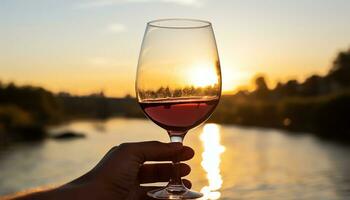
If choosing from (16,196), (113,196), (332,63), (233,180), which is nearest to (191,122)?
(113,196)

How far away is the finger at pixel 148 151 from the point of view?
0.86 meters

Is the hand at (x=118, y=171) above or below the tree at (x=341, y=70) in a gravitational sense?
below

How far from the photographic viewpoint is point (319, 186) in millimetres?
1649

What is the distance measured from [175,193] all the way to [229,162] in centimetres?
1005

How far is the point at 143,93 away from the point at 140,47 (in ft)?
0.25

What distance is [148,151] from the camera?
2.90ft

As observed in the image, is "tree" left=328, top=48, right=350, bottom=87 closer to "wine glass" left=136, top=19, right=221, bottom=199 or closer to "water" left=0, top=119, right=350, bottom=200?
"water" left=0, top=119, right=350, bottom=200

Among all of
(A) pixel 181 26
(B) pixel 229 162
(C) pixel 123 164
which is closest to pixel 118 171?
(C) pixel 123 164

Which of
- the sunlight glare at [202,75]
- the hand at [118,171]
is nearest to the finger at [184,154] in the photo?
the hand at [118,171]

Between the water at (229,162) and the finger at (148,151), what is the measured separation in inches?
4.6

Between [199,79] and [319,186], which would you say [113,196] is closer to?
[199,79]

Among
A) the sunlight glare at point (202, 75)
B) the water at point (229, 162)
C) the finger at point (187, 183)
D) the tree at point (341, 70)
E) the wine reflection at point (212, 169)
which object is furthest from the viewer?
the tree at point (341, 70)

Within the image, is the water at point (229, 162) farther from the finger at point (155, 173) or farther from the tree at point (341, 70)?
the tree at point (341, 70)

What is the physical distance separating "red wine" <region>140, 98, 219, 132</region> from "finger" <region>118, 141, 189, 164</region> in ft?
0.11
